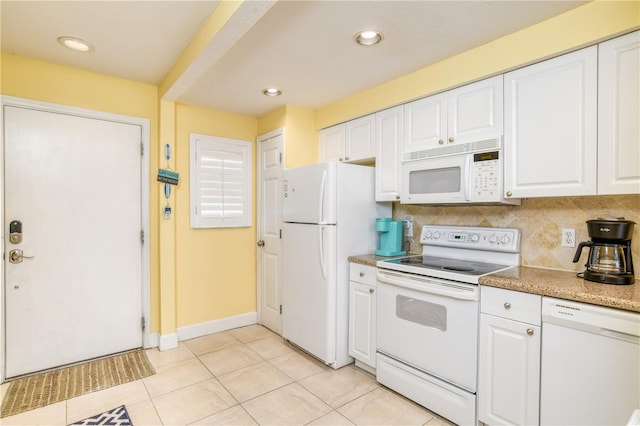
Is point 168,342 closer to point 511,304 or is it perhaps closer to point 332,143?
point 332,143

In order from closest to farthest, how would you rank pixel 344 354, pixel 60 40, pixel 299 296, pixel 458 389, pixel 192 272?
Result: pixel 458 389 → pixel 60 40 → pixel 344 354 → pixel 299 296 → pixel 192 272

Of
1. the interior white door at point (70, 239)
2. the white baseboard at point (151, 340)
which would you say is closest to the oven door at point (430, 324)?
the white baseboard at point (151, 340)

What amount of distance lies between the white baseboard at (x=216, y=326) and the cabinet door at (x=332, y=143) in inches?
77.1

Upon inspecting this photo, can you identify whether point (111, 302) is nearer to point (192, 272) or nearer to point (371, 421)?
point (192, 272)

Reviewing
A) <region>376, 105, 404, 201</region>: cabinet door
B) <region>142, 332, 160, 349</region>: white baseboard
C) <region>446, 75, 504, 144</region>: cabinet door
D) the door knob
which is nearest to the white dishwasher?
<region>446, 75, 504, 144</region>: cabinet door

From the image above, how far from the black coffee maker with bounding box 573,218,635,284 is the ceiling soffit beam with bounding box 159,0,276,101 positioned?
1971 mm

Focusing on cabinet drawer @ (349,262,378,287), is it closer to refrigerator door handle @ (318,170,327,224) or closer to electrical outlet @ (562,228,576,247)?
refrigerator door handle @ (318,170,327,224)

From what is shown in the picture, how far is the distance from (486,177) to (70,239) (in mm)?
3191

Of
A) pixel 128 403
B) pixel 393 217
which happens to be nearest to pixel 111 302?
pixel 128 403

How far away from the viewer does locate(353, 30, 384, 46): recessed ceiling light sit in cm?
196

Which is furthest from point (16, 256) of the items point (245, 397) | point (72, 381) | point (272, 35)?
point (272, 35)

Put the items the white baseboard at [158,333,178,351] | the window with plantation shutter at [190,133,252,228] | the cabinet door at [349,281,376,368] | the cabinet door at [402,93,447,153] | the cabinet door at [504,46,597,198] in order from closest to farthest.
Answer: the cabinet door at [504,46,597,198] → the cabinet door at [402,93,447,153] → the cabinet door at [349,281,376,368] → the white baseboard at [158,333,178,351] → the window with plantation shutter at [190,133,252,228]

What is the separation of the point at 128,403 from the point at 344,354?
159 centimetres

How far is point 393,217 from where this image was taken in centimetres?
312
